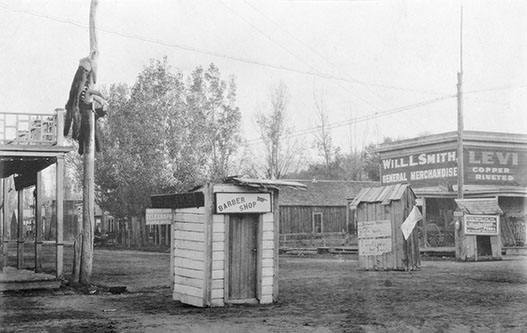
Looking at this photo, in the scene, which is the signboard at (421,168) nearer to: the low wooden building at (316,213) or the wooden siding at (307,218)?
the low wooden building at (316,213)

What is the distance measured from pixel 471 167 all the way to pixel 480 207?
12.0 meters

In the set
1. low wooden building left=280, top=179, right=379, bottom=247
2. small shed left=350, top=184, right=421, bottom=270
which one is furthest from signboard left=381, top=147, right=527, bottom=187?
small shed left=350, top=184, right=421, bottom=270

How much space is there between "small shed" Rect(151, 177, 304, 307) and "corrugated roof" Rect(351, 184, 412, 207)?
352 inches

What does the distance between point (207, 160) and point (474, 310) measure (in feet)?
97.8

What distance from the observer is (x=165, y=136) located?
133 ft

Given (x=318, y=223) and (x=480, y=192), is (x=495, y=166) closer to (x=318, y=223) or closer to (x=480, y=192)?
(x=480, y=192)

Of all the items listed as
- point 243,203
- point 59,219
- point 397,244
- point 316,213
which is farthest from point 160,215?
point 316,213

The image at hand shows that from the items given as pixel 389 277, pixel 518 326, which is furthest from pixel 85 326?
pixel 389 277

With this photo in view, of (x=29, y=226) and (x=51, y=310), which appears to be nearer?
(x=51, y=310)

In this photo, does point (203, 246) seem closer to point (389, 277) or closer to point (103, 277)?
point (389, 277)

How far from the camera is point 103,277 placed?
2144 cm

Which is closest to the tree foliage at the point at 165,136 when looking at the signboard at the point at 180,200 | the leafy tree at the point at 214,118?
the leafy tree at the point at 214,118

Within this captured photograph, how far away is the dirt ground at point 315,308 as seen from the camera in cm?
1073

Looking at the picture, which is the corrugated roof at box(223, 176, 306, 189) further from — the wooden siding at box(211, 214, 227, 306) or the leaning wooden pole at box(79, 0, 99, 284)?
the leaning wooden pole at box(79, 0, 99, 284)
